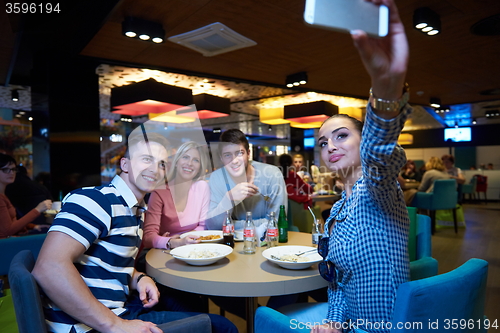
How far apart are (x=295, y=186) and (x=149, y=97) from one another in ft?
8.86

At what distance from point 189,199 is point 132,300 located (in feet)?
3.09

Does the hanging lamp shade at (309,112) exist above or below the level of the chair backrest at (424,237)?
above

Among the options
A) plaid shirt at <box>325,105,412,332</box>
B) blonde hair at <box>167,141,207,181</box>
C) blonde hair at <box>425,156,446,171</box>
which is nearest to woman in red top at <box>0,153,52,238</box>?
blonde hair at <box>167,141,207,181</box>

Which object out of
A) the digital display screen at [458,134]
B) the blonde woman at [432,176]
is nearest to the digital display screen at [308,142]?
the digital display screen at [458,134]

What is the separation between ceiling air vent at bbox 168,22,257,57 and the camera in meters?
2.93

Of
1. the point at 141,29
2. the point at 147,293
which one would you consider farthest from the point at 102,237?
the point at 141,29

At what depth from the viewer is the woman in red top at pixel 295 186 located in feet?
14.5

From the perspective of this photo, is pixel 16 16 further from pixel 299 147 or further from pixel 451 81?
pixel 299 147

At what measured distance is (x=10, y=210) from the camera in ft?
10.0

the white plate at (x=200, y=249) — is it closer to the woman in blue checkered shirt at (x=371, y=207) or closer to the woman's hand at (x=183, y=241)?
the woman's hand at (x=183, y=241)

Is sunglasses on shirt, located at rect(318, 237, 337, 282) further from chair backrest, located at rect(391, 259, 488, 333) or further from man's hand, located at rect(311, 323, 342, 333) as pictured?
chair backrest, located at rect(391, 259, 488, 333)

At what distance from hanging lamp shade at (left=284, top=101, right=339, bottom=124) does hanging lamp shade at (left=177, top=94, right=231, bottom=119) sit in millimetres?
1607

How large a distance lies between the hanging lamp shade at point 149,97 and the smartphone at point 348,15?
16.0ft

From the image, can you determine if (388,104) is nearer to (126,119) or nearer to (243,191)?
(243,191)
